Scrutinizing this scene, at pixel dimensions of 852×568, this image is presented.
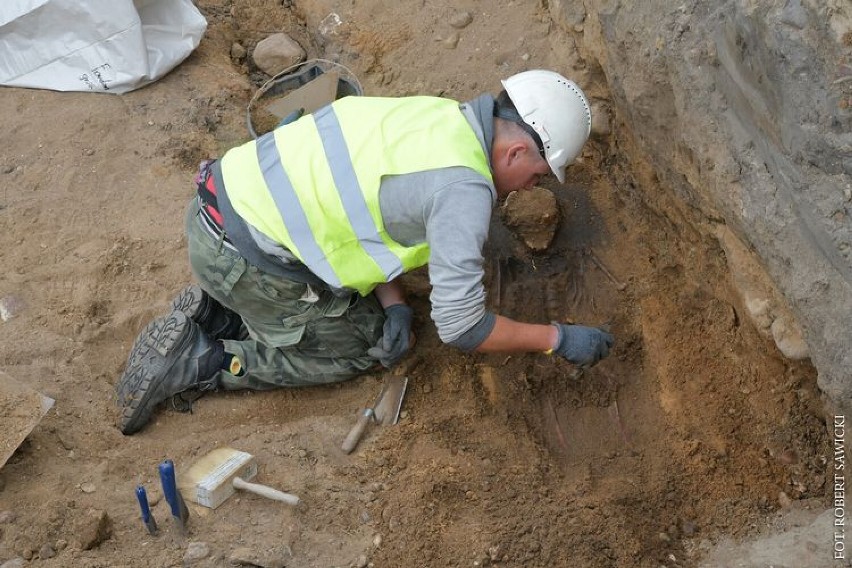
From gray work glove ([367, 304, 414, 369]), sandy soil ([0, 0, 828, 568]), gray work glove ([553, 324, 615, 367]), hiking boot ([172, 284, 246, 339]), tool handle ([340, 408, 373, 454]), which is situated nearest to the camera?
sandy soil ([0, 0, 828, 568])

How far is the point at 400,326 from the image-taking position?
352cm

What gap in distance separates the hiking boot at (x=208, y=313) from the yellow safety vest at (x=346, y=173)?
0.68 metres

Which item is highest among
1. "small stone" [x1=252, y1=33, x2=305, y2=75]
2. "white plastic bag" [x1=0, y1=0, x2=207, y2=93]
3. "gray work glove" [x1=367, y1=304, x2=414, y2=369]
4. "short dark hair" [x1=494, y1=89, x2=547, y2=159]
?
"white plastic bag" [x1=0, y1=0, x2=207, y2=93]

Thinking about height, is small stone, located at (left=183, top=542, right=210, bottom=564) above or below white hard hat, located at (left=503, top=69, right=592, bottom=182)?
below

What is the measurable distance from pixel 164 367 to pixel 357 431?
2.59 feet

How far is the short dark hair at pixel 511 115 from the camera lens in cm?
296

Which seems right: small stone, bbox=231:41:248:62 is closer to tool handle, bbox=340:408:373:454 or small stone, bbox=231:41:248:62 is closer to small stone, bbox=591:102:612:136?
small stone, bbox=591:102:612:136

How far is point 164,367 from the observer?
11.2ft

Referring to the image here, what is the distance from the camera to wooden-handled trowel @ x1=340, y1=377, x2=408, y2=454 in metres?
3.28

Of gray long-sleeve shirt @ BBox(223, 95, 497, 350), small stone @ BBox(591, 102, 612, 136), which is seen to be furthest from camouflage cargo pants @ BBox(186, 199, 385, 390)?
small stone @ BBox(591, 102, 612, 136)

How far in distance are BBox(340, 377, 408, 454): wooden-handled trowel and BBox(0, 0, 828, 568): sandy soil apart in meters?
0.05

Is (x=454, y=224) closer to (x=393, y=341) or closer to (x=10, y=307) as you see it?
(x=393, y=341)

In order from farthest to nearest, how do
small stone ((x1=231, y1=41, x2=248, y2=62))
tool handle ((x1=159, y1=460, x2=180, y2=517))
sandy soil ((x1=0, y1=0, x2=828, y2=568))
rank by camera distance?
1. small stone ((x1=231, y1=41, x2=248, y2=62))
2. sandy soil ((x1=0, y1=0, x2=828, y2=568))
3. tool handle ((x1=159, y1=460, x2=180, y2=517))

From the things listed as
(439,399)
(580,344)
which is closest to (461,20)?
(439,399)
